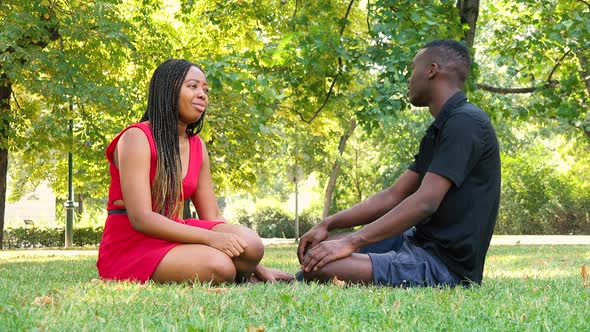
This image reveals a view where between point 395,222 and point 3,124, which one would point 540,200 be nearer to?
point 3,124

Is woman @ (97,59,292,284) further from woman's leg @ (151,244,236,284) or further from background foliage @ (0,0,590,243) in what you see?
background foliage @ (0,0,590,243)

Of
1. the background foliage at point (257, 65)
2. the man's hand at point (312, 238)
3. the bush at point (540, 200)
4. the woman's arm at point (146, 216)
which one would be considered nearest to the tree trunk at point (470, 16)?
the background foliage at point (257, 65)

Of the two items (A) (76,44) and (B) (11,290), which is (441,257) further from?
(A) (76,44)

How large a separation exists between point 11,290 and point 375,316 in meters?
2.72

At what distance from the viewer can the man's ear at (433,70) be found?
5559 millimetres

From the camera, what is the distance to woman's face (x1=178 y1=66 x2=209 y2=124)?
6.04 m

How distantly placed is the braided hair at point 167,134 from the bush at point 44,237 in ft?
96.8

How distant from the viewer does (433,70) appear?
5.58m

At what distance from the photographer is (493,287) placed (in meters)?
5.48

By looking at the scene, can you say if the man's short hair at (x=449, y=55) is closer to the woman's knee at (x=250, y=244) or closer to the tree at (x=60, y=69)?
the woman's knee at (x=250, y=244)

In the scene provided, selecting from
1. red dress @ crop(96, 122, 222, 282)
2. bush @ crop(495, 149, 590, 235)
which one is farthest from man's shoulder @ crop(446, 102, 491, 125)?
bush @ crop(495, 149, 590, 235)

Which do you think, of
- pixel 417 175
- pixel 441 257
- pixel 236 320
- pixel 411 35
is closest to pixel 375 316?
pixel 236 320

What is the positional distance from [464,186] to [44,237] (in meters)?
32.7

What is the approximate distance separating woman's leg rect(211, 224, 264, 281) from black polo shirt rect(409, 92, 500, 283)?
1277 mm
